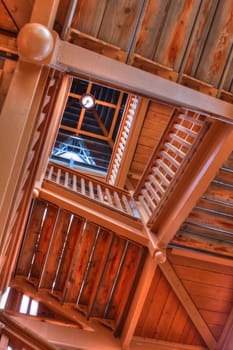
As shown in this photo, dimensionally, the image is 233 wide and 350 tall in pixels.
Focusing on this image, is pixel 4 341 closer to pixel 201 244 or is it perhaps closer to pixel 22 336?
pixel 22 336

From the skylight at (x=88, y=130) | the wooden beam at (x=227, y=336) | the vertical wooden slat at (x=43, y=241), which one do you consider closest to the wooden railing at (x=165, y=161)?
the vertical wooden slat at (x=43, y=241)

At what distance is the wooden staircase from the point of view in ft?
13.5

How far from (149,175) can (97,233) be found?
1232mm

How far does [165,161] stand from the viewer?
4.45 meters

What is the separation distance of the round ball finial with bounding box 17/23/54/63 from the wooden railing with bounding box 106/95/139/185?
4781 mm

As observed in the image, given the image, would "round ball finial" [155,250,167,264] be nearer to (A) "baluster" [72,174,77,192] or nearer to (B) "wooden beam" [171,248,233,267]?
(B) "wooden beam" [171,248,233,267]

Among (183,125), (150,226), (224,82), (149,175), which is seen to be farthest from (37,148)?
(149,175)

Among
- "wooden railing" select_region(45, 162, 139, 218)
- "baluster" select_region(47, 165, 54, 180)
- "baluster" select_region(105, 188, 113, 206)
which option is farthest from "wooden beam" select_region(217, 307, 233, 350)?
"baluster" select_region(47, 165, 54, 180)

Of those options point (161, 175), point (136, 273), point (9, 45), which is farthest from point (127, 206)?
point (9, 45)

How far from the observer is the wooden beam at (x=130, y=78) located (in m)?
1.65

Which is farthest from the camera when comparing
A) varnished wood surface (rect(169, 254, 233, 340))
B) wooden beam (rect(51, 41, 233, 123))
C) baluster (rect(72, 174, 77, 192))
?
baluster (rect(72, 174, 77, 192))

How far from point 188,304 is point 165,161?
1752mm

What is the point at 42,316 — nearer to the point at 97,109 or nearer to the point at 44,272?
the point at 44,272

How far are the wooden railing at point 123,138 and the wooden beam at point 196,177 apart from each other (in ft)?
9.89
